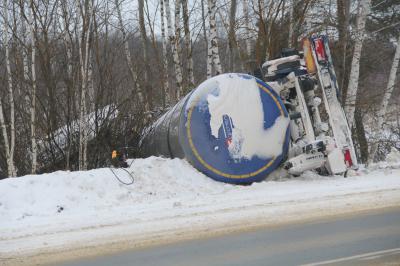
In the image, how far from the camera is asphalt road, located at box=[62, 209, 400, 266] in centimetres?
496

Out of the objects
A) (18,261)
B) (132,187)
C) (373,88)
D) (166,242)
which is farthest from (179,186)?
(373,88)

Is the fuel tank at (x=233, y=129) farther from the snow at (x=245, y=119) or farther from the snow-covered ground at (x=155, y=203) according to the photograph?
the snow-covered ground at (x=155, y=203)

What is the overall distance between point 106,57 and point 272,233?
6769 mm

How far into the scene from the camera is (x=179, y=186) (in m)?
8.79

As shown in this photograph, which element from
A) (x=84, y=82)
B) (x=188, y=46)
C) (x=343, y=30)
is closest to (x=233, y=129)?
(x=84, y=82)

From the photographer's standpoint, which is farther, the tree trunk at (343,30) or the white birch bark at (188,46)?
the white birch bark at (188,46)

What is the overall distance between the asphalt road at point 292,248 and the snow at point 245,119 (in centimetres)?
308

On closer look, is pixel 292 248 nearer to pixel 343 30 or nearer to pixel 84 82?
pixel 84 82

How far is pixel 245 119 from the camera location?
940 cm

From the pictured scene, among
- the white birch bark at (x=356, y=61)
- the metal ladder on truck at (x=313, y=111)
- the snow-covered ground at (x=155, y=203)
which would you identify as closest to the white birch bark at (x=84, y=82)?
the snow-covered ground at (x=155, y=203)

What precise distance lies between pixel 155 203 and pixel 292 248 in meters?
3.04

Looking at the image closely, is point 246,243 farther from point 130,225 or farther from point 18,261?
point 18,261

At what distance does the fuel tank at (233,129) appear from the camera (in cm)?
923

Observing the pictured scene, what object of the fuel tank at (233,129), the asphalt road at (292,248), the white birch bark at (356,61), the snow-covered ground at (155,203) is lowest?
the asphalt road at (292,248)
